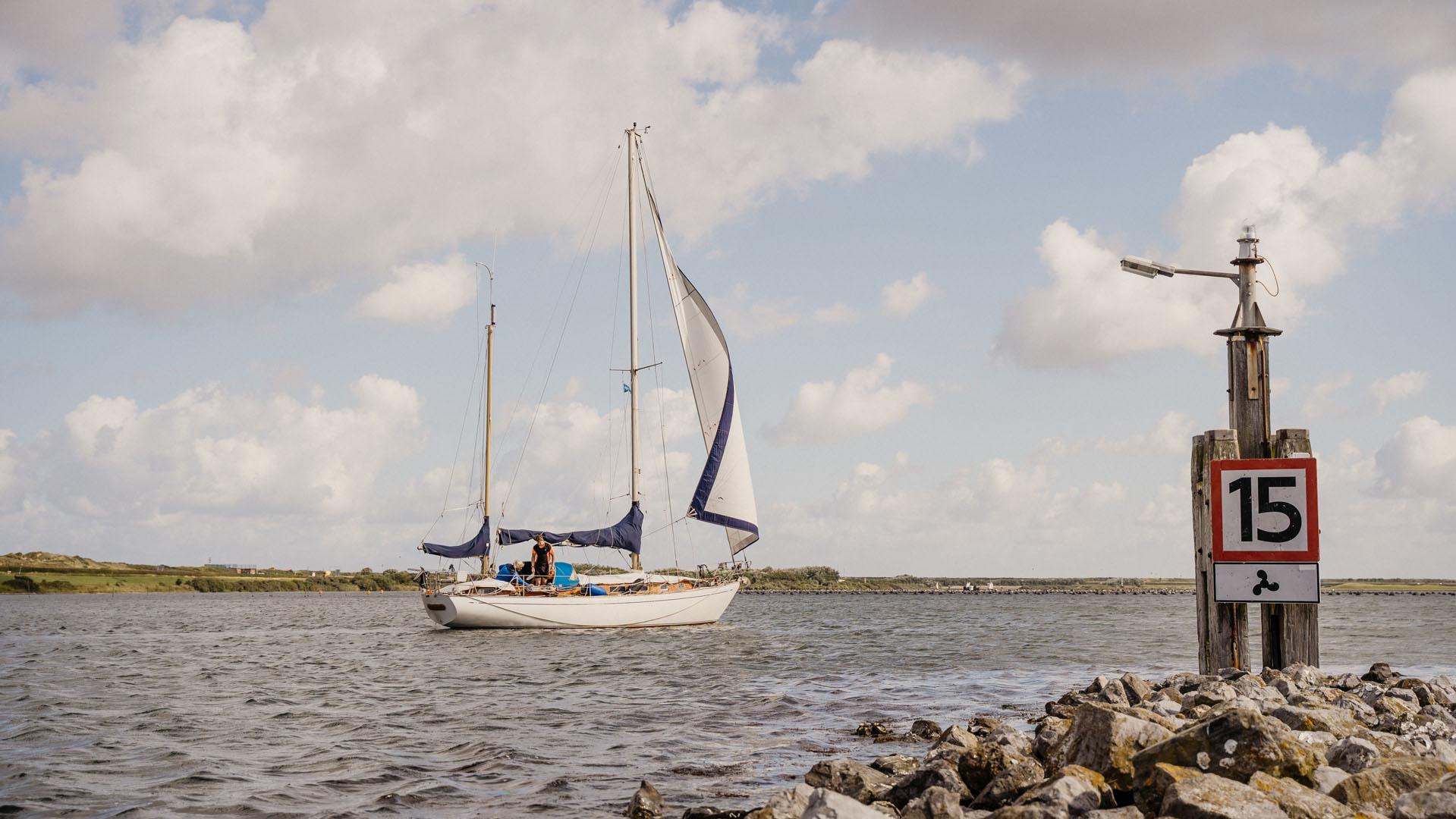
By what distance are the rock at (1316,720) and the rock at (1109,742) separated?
1418mm

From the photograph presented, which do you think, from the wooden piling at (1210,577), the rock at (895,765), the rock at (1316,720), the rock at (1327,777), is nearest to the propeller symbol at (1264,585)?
the wooden piling at (1210,577)

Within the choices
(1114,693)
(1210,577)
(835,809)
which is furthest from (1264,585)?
(835,809)

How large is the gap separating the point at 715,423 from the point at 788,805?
39.0m

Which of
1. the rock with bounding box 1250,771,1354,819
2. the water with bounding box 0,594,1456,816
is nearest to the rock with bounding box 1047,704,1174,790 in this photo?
the rock with bounding box 1250,771,1354,819

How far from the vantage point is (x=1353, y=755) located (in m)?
8.75

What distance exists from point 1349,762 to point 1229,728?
1.05 metres

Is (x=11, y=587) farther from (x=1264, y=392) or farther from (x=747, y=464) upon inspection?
(x=1264, y=392)

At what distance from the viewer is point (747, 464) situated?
48.4 metres

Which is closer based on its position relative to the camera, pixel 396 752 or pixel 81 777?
pixel 81 777

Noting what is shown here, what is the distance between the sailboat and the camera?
143ft

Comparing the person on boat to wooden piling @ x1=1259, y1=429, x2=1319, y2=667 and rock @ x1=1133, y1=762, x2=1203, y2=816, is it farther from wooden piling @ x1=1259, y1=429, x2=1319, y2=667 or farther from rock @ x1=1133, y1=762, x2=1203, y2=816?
rock @ x1=1133, y1=762, x2=1203, y2=816

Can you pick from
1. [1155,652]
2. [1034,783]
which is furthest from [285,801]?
[1155,652]

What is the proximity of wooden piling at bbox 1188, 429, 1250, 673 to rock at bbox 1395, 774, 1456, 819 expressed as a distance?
18.8 ft

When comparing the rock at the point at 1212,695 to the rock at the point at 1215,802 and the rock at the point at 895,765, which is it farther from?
the rock at the point at 1215,802
